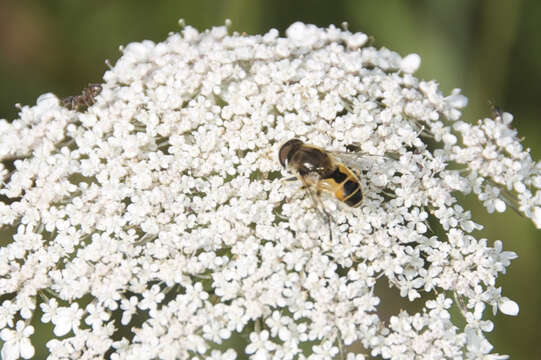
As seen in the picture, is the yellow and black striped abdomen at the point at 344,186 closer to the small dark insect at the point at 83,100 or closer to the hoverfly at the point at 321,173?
the hoverfly at the point at 321,173

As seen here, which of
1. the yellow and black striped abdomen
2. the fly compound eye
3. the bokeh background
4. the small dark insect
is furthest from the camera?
the bokeh background

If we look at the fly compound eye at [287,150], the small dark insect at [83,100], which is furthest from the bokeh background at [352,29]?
the fly compound eye at [287,150]

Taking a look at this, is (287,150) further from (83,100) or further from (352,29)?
(352,29)

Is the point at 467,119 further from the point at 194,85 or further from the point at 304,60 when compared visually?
the point at 194,85

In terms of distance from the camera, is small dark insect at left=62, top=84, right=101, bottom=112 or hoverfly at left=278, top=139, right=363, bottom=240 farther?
small dark insect at left=62, top=84, right=101, bottom=112

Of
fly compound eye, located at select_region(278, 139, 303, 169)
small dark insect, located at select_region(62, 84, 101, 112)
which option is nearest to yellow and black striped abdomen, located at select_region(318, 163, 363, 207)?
fly compound eye, located at select_region(278, 139, 303, 169)

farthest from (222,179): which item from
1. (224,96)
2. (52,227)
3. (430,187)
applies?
(430,187)

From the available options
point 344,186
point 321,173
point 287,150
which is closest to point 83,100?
point 287,150

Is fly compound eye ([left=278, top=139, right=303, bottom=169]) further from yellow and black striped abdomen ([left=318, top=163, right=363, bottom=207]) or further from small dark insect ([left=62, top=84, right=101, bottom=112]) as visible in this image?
small dark insect ([left=62, top=84, right=101, bottom=112])
